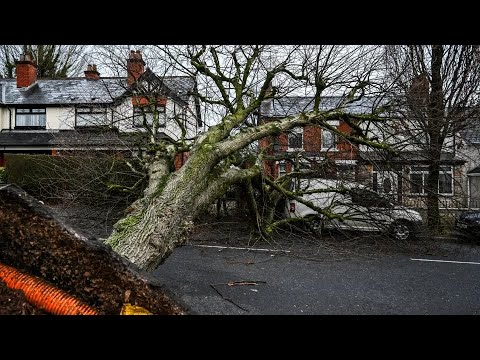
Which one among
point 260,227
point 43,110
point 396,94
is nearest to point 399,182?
point 396,94

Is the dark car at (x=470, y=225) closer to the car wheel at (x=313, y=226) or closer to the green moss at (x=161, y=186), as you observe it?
the car wheel at (x=313, y=226)

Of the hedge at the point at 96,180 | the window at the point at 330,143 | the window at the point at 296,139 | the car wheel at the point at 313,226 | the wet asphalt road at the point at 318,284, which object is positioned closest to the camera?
the wet asphalt road at the point at 318,284

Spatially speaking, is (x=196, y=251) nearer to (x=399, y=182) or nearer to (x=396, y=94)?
(x=399, y=182)

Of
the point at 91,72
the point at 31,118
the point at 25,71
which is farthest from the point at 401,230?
the point at 25,71

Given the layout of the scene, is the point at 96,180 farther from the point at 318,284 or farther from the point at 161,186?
the point at 318,284

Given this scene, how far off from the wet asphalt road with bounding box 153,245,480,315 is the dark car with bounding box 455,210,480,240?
1610 millimetres

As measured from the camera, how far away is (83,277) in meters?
1.35

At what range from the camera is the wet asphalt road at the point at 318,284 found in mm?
4922

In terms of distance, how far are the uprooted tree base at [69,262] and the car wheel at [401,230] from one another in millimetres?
7490

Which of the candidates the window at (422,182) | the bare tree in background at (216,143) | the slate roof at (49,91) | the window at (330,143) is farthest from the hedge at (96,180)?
the slate roof at (49,91)

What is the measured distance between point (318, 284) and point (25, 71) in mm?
23594

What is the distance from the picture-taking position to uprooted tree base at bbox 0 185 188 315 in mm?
1325
